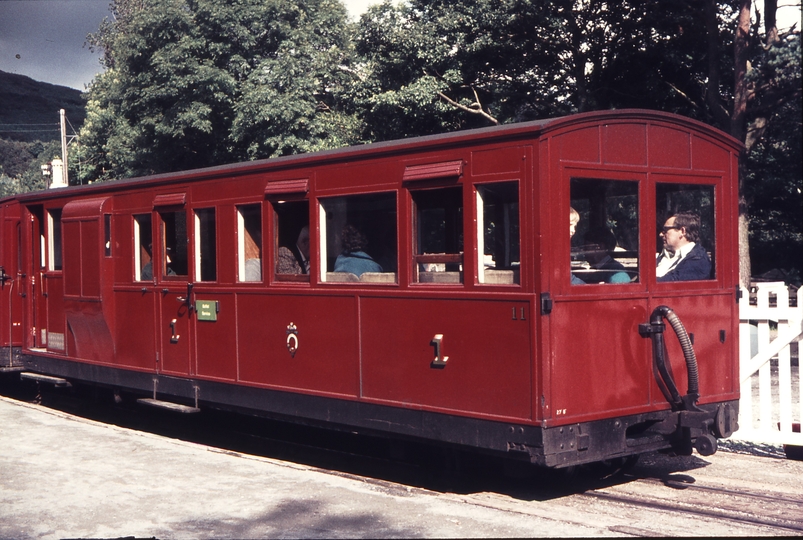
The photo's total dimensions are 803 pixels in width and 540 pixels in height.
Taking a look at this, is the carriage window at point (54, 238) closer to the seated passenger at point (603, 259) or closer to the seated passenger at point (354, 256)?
the seated passenger at point (354, 256)

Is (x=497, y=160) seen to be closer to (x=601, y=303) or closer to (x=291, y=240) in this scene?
(x=601, y=303)

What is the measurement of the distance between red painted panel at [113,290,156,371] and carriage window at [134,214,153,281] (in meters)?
0.21

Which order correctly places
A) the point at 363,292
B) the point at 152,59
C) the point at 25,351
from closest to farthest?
the point at 363,292 → the point at 25,351 → the point at 152,59

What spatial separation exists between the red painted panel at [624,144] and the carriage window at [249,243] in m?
3.34

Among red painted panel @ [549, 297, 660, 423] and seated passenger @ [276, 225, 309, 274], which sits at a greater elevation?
seated passenger @ [276, 225, 309, 274]

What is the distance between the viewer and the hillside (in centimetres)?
6881

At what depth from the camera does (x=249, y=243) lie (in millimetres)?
8570

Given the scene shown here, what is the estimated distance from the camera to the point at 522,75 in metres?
20.7

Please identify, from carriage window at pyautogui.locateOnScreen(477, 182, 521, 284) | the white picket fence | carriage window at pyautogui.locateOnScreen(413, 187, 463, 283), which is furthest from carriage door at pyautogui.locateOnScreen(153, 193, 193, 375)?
the white picket fence

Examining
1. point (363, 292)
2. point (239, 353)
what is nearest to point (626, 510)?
point (363, 292)

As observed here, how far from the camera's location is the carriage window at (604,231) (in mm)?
6375

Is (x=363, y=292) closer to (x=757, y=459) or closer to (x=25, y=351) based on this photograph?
(x=757, y=459)

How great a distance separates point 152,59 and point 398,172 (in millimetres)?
20906

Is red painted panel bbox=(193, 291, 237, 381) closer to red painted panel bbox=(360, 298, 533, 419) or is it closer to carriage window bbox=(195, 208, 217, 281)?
Answer: carriage window bbox=(195, 208, 217, 281)
